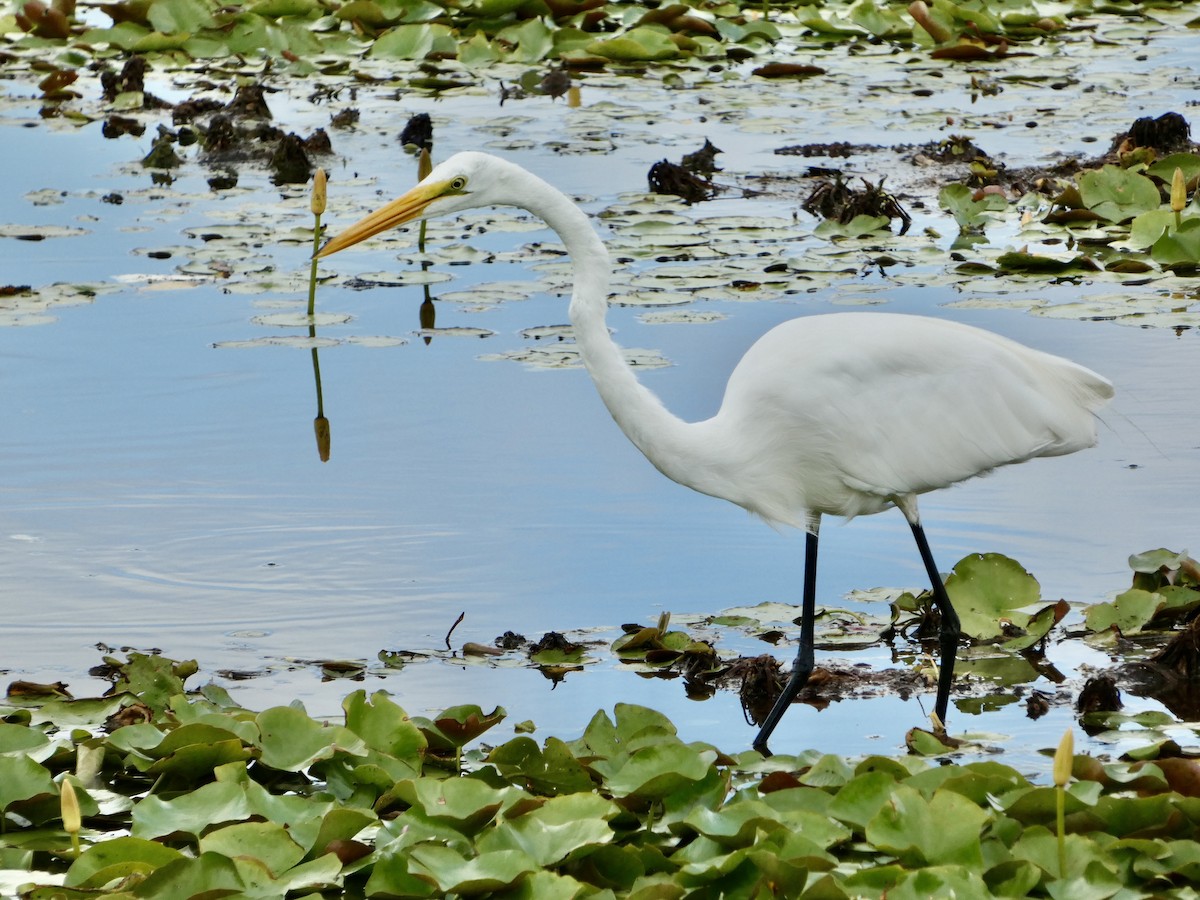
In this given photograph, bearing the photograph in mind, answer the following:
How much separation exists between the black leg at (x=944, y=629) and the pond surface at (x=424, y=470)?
81 mm

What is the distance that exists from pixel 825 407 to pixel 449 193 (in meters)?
1.06

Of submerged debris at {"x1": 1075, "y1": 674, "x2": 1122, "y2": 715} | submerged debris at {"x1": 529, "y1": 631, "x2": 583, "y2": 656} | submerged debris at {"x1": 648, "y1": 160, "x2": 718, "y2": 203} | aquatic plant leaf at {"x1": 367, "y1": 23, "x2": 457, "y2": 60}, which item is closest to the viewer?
submerged debris at {"x1": 1075, "y1": 674, "x2": 1122, "y2": 715}

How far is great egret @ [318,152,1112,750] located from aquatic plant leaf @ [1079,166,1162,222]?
12.3 feet

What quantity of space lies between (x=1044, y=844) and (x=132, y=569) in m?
3.00

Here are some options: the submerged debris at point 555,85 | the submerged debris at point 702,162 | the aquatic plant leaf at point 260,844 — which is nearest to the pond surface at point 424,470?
the submerged debris at point 702,162

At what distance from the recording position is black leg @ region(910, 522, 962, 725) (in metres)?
4.29

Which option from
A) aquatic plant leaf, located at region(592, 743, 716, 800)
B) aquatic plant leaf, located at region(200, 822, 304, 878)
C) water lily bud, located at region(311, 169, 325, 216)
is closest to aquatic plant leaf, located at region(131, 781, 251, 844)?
aquatic plant leaf, located at region(200, 822, 304, 878)

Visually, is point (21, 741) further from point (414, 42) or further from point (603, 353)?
point (414, 42)

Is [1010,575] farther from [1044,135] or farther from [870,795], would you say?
[1044,135]

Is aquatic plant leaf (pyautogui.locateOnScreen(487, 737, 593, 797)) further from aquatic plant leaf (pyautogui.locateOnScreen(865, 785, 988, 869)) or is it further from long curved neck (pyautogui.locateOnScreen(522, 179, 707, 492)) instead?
long curved neck (pyautogui.locateOnScreen(522, 179, 707, 492))

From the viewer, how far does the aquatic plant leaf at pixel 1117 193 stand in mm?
8078

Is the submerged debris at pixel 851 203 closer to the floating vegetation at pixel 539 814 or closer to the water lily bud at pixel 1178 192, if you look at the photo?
the water lily bud at pixel 1178 192

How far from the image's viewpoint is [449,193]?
4.20 meters

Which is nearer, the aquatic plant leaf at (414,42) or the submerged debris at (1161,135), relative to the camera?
the submerged debris at (1161,135)
